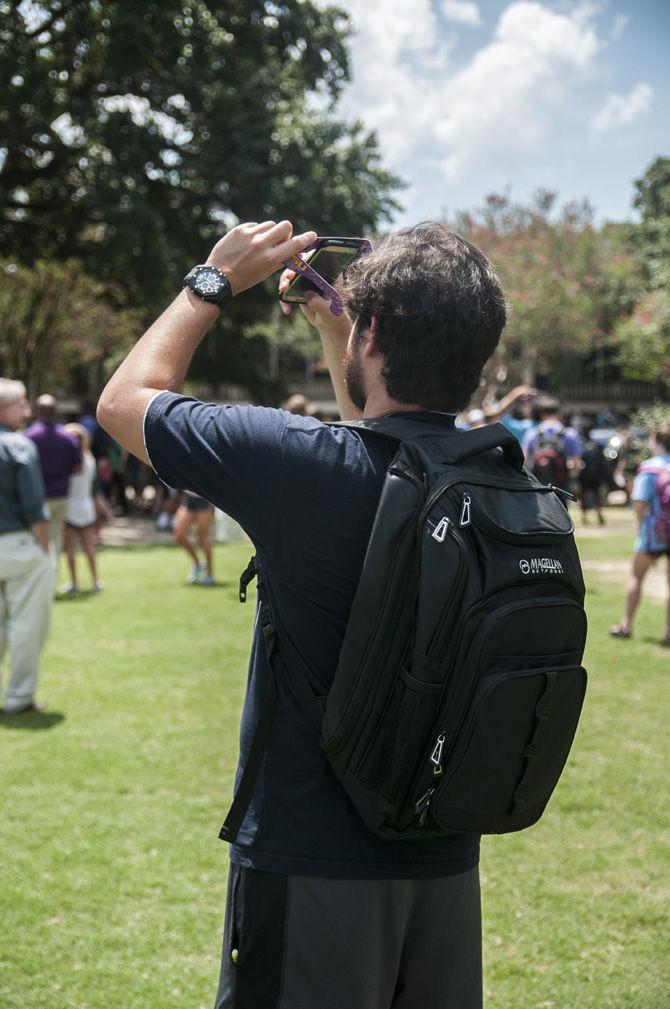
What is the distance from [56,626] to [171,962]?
262 inches

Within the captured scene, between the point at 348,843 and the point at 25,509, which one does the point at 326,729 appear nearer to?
the point at 348,843

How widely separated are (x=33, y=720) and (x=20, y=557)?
110 cm

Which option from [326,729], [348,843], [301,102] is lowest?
[348,843]

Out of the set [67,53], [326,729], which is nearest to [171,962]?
[326,729]

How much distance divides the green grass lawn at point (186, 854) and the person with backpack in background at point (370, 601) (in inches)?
78.3

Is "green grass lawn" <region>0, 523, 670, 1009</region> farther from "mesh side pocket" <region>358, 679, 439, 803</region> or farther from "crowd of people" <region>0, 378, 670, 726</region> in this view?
"mesh side pocket" <region>358, 679, 439, 803</region>

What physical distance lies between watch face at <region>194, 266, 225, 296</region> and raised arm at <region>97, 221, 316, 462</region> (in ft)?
0.06

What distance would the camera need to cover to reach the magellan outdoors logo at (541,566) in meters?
1.81

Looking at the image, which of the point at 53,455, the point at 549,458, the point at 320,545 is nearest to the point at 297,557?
the point at 320,545

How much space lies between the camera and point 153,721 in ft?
22.4

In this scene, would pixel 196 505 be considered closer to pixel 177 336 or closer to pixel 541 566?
pixel 177 336

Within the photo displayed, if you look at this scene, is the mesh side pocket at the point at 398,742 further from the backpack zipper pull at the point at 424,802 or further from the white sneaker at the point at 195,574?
the white sneaker at the point at 195,574

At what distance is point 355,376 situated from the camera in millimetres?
1977

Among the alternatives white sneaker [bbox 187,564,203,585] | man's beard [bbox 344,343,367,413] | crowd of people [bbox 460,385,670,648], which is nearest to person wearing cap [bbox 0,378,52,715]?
crowd of people [bbox 460,385,670,648]
